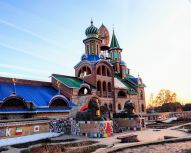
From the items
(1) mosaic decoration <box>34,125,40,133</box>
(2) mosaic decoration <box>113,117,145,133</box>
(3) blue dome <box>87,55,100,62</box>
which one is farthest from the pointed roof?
(1) mosaic decoration <box>34,125,40,133</box>

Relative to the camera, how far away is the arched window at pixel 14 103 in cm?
2450

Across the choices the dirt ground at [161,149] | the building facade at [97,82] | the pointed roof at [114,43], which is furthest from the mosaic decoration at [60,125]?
the pointed roof at [114,43]

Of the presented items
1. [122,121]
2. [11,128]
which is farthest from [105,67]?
[11,128]

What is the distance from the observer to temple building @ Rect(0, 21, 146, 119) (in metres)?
25.6

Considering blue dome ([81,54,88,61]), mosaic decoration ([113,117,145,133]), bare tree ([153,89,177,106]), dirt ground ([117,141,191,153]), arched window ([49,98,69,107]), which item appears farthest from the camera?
bare tree ([153,89,177,106])

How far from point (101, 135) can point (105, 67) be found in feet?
76.6

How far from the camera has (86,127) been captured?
59.6 feet

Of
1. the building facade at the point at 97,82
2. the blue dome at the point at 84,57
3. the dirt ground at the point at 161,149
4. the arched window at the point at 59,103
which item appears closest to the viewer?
the dirt ground at the point at 161,149

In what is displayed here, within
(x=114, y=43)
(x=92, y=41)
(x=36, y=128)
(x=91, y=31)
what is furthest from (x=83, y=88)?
(x=114, y=43)

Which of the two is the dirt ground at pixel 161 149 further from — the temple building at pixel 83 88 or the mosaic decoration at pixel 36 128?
the temple building at pixel 83 88

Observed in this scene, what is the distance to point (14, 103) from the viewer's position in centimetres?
2538

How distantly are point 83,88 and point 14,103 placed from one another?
11.7m

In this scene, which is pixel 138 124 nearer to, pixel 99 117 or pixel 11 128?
pixel 99 117

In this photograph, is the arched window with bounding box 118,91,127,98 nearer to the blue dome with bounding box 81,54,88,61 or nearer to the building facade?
the building facade
